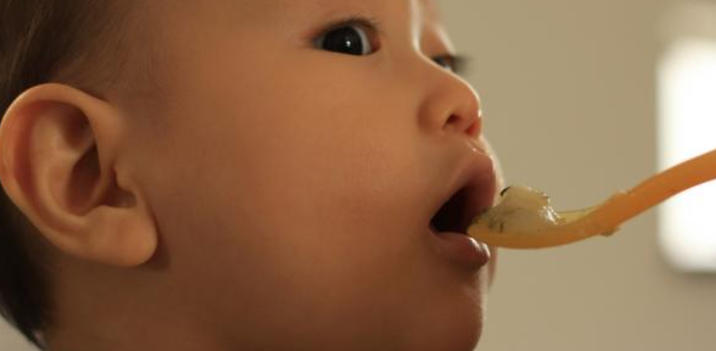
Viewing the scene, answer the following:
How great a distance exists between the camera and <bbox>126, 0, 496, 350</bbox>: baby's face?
22.2 inches

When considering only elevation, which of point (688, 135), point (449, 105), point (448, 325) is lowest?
point (688, 135)

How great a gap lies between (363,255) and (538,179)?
754mm

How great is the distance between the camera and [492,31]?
125 cm

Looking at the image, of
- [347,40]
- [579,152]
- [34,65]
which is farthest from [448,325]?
[579,152]

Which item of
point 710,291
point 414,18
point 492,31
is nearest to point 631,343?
point 710,291

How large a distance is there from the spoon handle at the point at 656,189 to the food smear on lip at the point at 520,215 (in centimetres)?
3

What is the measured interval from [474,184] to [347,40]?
0.37 ft

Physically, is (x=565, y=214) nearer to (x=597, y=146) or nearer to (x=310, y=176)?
(x=310, y=176)

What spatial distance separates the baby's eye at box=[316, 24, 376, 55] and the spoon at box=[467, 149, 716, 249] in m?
0.12

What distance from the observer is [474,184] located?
1.91 feet

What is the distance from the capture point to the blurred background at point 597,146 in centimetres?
125

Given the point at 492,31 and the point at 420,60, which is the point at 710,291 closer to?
the point at 492,31

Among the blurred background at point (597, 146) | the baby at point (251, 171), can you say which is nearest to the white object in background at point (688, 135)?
the blurred background at point (597, 146)

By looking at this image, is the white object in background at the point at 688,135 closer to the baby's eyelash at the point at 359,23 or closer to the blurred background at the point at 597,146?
the blurred background at the point at 597,146
